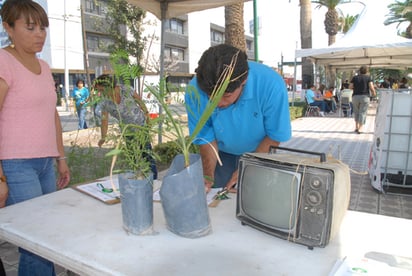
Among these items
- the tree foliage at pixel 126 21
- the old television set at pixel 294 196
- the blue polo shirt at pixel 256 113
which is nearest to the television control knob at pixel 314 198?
the old television set at pixel 294 196

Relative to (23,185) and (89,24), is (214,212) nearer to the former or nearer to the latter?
(23,185)

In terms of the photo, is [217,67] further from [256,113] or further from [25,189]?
[25,189]

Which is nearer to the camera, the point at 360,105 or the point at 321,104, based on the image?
the point at 360,105

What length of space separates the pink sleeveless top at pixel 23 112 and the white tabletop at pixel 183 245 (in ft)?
1.10

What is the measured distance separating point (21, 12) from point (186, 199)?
3.74 feet

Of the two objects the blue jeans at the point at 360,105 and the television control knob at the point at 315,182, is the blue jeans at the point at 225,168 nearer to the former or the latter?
the television control knob at the point at 315,182

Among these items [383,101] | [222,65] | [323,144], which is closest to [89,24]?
[323,144]

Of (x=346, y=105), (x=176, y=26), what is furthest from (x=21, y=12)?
(x=176, y=26)

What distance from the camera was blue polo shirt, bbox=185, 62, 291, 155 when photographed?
60.6 inches

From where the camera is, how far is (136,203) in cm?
102

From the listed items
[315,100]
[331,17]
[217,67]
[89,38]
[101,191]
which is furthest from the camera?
[89,38]

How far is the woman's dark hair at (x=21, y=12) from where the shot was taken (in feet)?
4.86

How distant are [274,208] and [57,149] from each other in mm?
1179

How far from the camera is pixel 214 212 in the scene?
1274 mm
